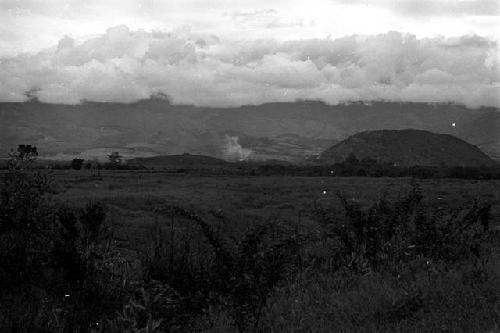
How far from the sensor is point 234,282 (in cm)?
A: 862

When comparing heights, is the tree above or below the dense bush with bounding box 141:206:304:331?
above

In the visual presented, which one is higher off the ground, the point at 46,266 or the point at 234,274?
the point at 234,274

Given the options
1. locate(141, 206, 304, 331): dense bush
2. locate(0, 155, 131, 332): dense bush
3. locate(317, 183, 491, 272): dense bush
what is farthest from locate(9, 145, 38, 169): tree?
locate(317, 183, 491, 272): dense bush

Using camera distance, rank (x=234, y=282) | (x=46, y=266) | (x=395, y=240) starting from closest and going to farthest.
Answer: (x=234, y=282), (x=46, y=266), (x=395, y=240)

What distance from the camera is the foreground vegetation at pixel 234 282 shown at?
7914mm

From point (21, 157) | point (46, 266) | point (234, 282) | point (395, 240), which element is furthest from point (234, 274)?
point (21, 157)

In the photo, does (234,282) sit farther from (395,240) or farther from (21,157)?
(21,157)

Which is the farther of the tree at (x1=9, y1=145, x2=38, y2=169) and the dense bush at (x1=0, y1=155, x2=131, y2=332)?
the tree at (x1=9, y1=145, x2=38, y2=169)

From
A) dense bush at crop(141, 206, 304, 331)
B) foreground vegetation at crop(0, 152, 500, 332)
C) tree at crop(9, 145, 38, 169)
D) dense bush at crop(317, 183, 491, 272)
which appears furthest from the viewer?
dense bush at crop(317, 183, 491, 272)

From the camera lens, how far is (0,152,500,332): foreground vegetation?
7.91 meters

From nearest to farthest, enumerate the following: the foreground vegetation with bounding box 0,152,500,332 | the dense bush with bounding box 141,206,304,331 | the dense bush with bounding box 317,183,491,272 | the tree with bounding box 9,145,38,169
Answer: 1. the foreground vegetation with bounding box 0,152,500,332
2. the dense bush with bounding box 141,206,304,331
3. the tree with bounding box 9,145,38,169
4. the dense bush with bounding box 317,183,491,272

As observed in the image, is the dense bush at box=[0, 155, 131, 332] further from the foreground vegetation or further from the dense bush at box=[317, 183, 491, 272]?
the dense bush at box=[317, 183, 491, 272]

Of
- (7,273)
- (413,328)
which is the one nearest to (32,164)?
(7,273)

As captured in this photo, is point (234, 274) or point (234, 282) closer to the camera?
point (234, 282)
